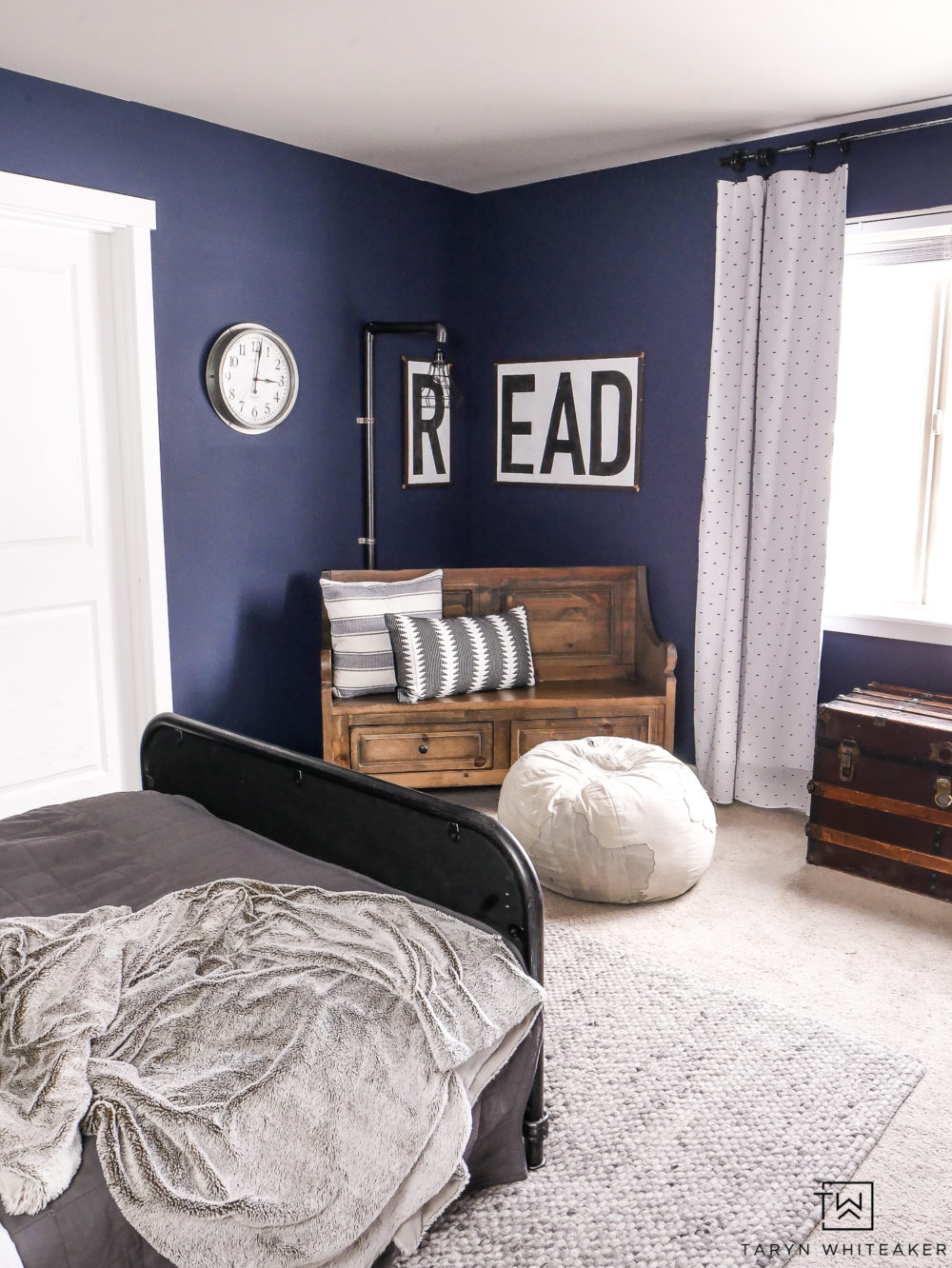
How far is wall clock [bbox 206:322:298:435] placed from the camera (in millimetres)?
3721

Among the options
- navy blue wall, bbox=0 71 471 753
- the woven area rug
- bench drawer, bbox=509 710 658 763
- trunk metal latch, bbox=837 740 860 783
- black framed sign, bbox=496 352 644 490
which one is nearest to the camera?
the woven area rug

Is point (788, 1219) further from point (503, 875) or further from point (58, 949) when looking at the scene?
point (58, 949)

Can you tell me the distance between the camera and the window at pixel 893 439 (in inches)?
139

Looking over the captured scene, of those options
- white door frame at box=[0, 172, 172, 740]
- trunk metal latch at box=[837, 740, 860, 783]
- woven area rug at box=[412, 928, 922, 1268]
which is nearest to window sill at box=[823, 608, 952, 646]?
trunk metal latch at box=[837, 740, 860, 783]

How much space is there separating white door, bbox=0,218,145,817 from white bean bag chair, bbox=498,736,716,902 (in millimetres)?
1558

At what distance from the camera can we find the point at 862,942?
2889 millimetres

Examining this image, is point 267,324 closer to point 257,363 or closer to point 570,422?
point 257,363

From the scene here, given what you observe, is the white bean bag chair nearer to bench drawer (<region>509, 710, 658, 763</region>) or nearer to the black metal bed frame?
bench drawer (<region>509, 710, 658, 763</region>)

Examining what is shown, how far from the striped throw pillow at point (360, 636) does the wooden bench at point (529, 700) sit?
0.06m

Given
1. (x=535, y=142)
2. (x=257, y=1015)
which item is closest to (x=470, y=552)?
(x=535, y=142)

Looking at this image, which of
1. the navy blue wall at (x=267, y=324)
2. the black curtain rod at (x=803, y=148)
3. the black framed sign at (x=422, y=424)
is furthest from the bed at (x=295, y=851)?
the black curtain rod at (x=803, y=148)

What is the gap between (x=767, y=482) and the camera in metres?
3.71
